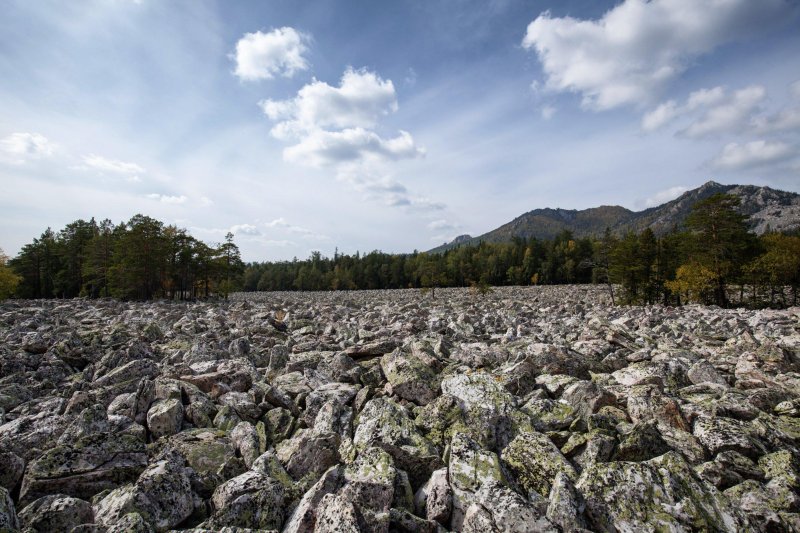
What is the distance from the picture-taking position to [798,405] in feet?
22.4

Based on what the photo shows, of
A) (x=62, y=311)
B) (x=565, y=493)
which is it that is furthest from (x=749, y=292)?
(x=62, y=311)

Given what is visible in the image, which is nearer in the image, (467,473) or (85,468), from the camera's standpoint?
(467,473)

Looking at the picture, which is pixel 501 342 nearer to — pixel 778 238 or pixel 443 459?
pixel 443 459

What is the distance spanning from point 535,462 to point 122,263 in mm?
A: 64112

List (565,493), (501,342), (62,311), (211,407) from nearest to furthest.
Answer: (565,493) < (211,407) < (501,342) < (62,311)

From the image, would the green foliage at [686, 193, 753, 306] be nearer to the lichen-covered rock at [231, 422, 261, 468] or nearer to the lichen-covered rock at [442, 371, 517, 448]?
the lichen-covered rock at [442, 371, 517, 448]

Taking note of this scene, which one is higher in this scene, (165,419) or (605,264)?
(605,264)

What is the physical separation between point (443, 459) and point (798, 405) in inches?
262

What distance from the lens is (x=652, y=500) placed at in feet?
15.3

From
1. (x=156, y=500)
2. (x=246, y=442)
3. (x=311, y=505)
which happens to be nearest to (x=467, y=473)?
(x=311, y=505)

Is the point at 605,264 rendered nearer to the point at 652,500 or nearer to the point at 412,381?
the point at 412,381

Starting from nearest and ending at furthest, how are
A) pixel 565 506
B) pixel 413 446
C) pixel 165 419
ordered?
pixel 565 506 → pixel 413 446 → pixel 165 419

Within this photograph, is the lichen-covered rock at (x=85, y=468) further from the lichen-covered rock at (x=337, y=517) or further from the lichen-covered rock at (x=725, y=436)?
the lichen-covered rock at (x=725, y=436)

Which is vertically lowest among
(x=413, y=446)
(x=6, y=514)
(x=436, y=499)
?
(x=436, y=499)
